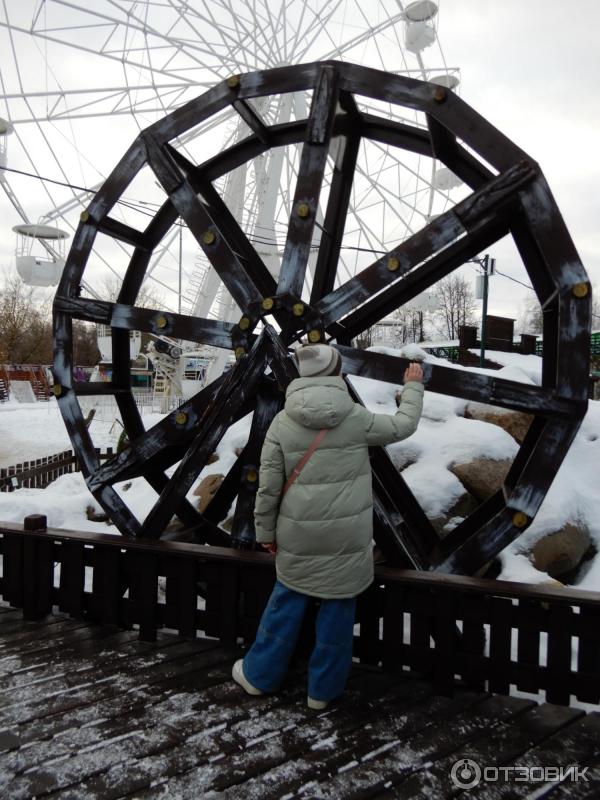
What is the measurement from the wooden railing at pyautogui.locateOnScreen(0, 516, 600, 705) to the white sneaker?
1.00 ft

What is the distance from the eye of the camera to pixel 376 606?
9.36ft

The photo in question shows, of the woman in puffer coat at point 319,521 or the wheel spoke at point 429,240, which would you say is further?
the wheel spoke at point 429,240

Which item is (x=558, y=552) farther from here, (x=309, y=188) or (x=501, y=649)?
(x=309, y=188)

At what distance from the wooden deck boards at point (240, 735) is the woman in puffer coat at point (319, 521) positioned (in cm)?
22

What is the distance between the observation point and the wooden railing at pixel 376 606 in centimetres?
252

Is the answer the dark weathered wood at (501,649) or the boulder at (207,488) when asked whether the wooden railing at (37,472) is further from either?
the dark weathered wood at (501,649)

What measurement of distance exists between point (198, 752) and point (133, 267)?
350 cm

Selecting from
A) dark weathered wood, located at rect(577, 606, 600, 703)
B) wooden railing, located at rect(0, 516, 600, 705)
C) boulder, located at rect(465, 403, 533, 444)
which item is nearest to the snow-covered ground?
boulder, located at rect(465, 403, 533, 444)

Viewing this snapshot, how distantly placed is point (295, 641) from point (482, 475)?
146 inches

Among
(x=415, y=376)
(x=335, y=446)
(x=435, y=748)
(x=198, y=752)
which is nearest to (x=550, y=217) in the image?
(x=415, y=376)

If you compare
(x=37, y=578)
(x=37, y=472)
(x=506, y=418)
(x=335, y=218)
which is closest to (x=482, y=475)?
(x=506, y=418)

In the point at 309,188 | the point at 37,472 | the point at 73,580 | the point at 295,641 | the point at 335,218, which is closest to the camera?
the point at 295,641

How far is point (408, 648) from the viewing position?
276 cm

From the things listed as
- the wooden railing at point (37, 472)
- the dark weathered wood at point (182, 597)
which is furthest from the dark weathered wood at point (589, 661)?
the wooden railing at point (37, 472)
